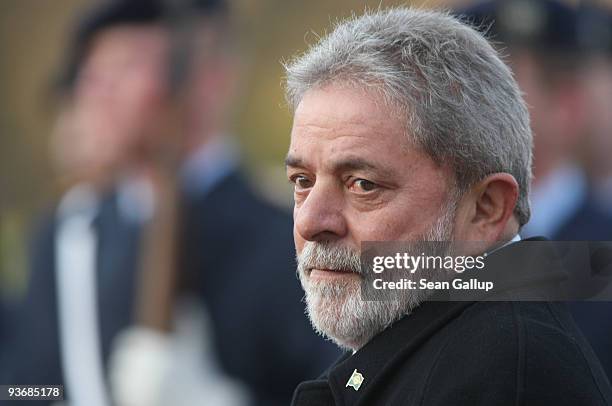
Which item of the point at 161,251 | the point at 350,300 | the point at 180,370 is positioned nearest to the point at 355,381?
the point at 350,300

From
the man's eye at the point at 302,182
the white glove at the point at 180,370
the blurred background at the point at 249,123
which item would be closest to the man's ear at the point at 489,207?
the man's eye at the point at 302,182

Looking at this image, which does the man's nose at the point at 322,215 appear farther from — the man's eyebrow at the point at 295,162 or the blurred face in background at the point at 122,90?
the blurred face in background at the point at 122,90

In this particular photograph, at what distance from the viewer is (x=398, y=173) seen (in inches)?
118

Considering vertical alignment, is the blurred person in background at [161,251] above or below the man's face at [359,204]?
above

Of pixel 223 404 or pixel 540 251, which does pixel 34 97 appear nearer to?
pixel 223 404

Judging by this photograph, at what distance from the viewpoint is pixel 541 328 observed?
8.93 ft

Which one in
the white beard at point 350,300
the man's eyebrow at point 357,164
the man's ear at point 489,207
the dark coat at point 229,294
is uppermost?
the dark coat at point 229,294

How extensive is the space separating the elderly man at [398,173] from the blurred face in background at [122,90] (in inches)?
108

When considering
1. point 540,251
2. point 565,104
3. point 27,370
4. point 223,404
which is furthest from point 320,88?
point 27,370

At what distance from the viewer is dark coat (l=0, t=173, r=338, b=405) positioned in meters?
5.36

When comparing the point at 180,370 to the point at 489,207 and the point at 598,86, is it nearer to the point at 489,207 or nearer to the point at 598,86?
the point at 598,86

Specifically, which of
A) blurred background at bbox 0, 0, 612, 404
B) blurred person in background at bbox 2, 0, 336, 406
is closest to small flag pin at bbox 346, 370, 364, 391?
blurred background at bbox 0, 0, 612, 404

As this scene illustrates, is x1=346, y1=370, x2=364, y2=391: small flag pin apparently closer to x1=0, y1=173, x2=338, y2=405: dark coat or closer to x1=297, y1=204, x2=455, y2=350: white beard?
x1=297, y1=204, x2=455, y2=350: white beard

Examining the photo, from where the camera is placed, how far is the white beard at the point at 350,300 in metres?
2.99
